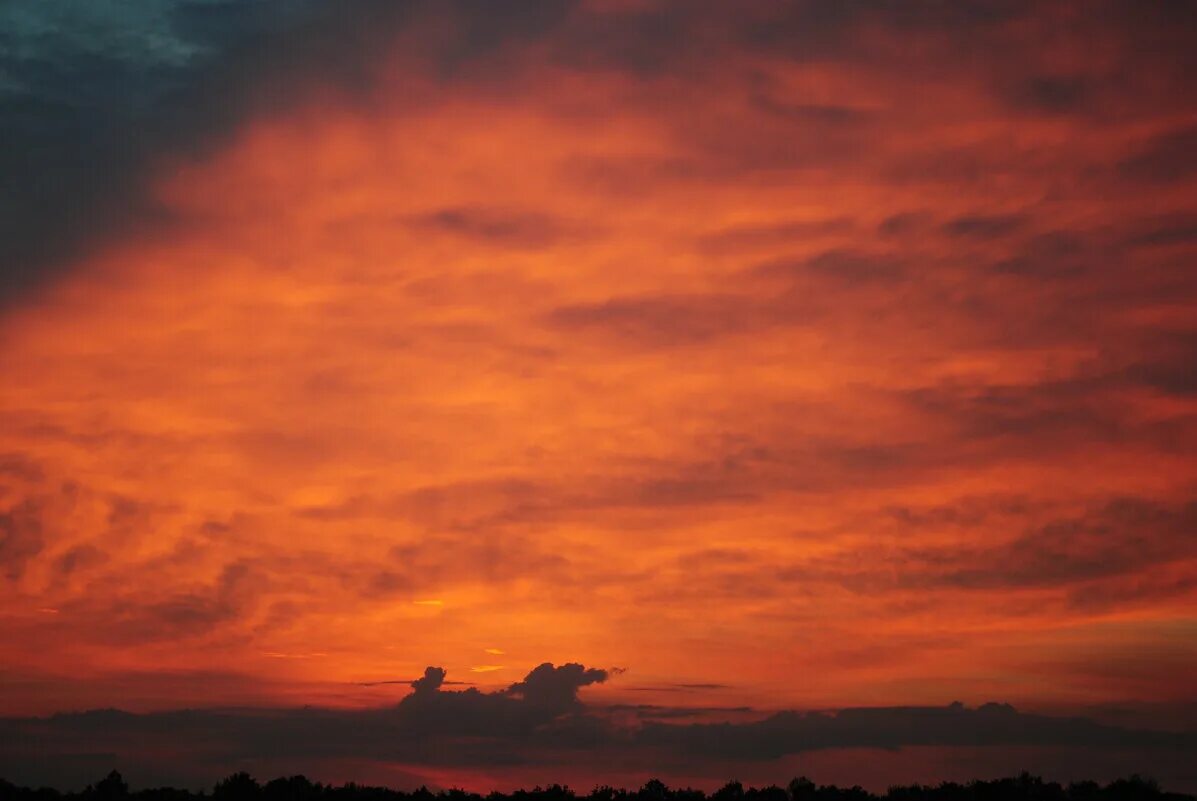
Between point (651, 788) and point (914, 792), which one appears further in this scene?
point (651, 788)

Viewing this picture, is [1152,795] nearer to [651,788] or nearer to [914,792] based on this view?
[914,792]

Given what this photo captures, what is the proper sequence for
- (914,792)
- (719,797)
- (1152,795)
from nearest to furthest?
(1152,795) < (914,792) < (719,797)

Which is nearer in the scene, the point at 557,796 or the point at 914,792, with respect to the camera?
the point at 914,792

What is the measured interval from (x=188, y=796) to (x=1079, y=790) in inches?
3275

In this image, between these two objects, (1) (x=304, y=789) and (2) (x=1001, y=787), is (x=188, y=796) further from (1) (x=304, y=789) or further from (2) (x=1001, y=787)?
(2) (x=1001, y=787)

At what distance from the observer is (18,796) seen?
12469 centimetres

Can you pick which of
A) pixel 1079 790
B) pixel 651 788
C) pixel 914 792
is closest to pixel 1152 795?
pixel 1079 790

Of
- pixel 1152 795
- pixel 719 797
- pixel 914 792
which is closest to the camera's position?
pixel 1152 795

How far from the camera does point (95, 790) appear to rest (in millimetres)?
125438

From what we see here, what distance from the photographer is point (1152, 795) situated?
112 m

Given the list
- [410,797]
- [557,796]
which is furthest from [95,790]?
[557,796]

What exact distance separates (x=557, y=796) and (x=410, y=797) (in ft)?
50.4

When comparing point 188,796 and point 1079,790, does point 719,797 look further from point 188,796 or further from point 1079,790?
point 188,796

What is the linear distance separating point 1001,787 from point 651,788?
113 ft
